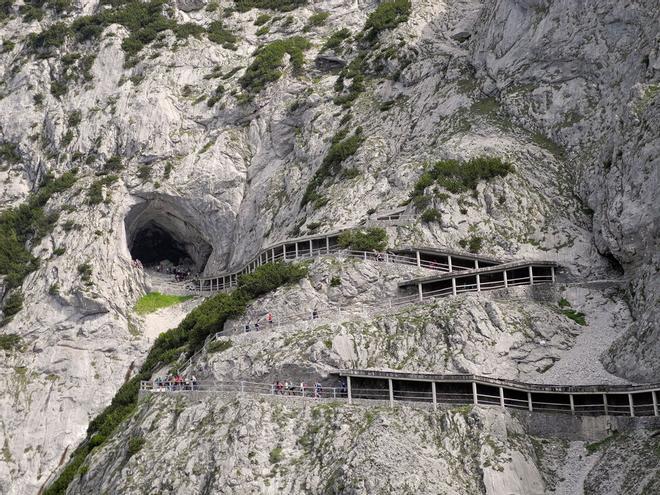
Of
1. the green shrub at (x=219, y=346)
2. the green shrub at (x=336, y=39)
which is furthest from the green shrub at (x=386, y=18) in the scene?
the green shrub at (x=219, y=346)

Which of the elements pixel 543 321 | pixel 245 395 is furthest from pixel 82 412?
pixel 543 321

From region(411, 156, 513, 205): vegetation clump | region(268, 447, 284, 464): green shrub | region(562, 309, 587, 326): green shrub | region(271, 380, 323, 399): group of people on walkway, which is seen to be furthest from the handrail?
region(411, 156, 513, 205): vegetation clump

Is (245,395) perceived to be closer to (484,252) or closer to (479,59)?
(484,252)

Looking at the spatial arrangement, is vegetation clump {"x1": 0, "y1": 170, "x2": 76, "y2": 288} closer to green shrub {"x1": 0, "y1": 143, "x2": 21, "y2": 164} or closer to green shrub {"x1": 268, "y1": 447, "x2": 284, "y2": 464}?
green shrub {"x1": 0, "y1": 143, "x2": 21, "y2": 164}

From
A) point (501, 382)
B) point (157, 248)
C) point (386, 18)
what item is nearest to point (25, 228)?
point (157, 248)

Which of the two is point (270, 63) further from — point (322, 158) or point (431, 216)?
point (431, 216)

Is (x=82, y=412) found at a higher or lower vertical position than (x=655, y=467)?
higher
